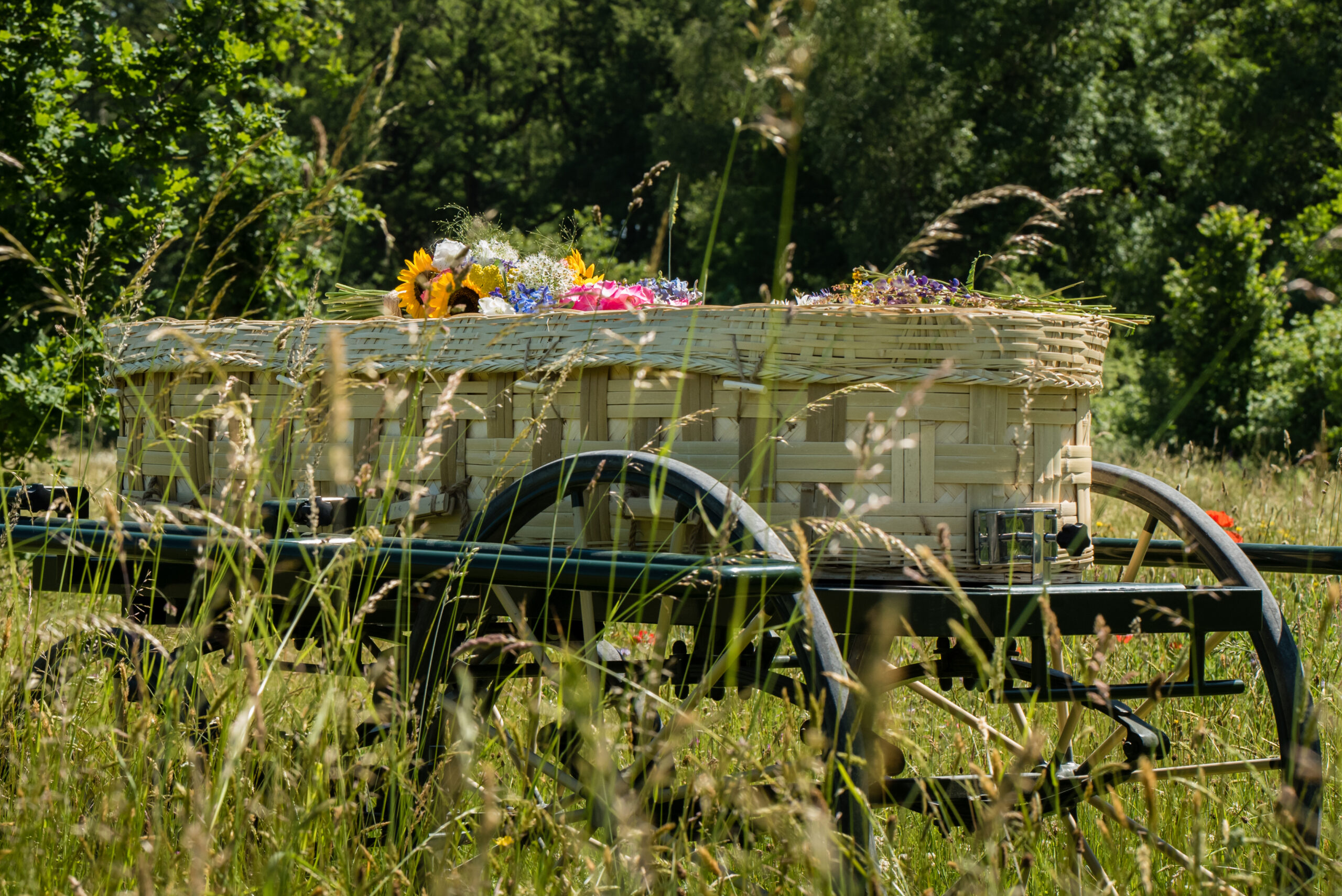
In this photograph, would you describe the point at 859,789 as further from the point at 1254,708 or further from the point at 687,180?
the point at 687,180

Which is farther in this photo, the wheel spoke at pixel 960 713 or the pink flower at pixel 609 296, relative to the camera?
the pink flower at pixel 609 296

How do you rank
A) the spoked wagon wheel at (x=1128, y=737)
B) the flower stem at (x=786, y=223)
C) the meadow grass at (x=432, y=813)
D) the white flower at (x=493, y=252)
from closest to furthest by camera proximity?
the meadow grass at (x=432, y=813) < the spoked wagon wheel at (x=1128, y=737) < the flower stem at (x=786, y=223) < the white flower at (x=493, y=252)

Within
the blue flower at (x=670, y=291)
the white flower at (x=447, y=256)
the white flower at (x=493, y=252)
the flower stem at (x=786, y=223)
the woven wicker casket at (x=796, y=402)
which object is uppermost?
the white flower at (x=493, y=252)

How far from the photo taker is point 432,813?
149 centimetres

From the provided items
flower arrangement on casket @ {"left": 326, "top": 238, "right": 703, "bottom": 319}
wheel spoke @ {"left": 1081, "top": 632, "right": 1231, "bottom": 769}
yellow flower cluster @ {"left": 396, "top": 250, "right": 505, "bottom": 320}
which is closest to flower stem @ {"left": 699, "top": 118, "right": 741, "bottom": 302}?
flower arrangement on casket @ {"left": 326, "top": 238, "right": 703, "bottom": 319}

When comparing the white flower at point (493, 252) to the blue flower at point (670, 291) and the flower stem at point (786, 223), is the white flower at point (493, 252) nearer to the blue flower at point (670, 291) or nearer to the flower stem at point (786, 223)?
the blue flower at point (670, 291)

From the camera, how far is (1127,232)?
17.9 m

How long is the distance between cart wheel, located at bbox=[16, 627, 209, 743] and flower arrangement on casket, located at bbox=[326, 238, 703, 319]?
2.75 ft

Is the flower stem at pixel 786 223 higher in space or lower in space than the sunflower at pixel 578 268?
lower

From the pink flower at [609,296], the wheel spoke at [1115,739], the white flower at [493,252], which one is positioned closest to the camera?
the wheel spoke at [1115,739]

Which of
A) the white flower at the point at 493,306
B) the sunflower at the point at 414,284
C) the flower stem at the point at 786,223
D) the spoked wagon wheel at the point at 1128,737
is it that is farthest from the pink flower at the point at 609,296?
the spoked wagon wheel at the point at 1128,737

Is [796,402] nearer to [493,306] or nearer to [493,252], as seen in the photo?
[493,306]

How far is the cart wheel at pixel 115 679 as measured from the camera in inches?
54.6

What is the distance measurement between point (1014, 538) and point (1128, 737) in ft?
2.07
